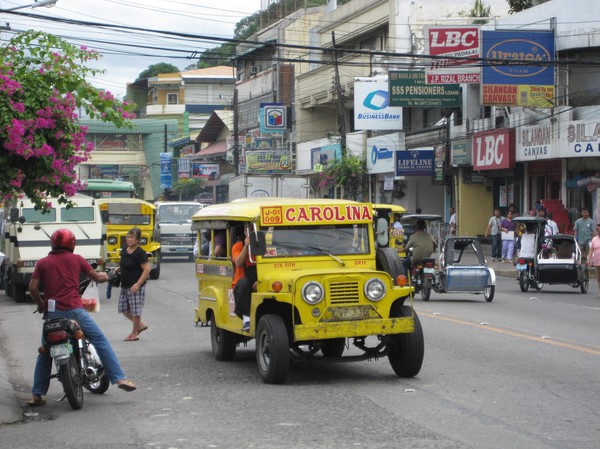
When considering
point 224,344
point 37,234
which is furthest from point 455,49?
point 224,344

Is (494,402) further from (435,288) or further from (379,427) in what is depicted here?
(435,288)

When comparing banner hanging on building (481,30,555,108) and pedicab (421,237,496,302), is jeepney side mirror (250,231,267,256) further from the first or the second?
banner hanging on building (481,30,555,108)

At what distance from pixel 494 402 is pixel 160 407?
3.14 metres

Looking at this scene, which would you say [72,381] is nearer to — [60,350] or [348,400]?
[60,350]

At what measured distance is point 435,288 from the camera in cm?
2273

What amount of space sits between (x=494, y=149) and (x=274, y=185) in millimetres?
9328

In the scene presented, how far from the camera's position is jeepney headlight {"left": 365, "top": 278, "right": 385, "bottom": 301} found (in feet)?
36.1

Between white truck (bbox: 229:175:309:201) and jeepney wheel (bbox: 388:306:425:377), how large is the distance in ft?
102

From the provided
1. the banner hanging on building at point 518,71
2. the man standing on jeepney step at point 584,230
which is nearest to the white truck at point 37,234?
the man standing on jeepney step at point 584,230

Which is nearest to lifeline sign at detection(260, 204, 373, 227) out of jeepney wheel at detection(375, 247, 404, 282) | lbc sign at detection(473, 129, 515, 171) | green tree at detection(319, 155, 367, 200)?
jeepney wheel at detection(375, 247, 404, 282)

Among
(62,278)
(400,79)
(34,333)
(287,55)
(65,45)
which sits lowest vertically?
(34,333)

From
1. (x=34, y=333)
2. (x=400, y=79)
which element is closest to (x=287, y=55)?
(x=400, y=79)

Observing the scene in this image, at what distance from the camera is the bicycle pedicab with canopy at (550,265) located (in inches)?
958

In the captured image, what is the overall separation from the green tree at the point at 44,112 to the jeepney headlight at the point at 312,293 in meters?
2.66
